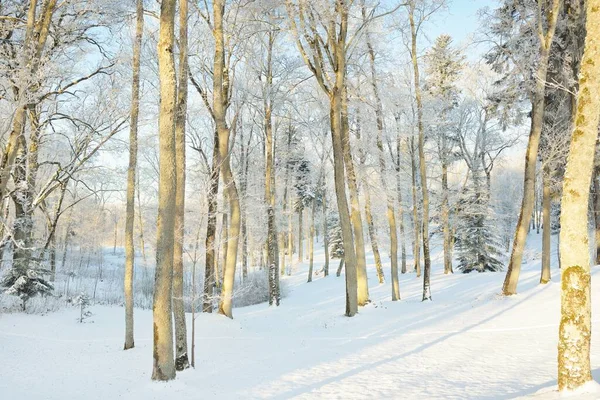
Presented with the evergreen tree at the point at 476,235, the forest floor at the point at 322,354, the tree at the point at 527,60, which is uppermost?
the tree at the point at 527,60

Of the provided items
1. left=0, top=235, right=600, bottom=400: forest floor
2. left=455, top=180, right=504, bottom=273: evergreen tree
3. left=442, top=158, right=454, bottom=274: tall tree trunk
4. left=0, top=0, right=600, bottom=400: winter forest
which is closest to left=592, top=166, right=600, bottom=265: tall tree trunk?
left=0, top=0, right=600, bottom=400: winter forest

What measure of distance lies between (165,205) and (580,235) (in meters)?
5.78

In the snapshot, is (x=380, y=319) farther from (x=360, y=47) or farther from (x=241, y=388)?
(x=360, y=47)

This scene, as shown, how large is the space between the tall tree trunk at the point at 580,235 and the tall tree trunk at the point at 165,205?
18.0 feet

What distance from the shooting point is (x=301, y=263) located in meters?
40.1

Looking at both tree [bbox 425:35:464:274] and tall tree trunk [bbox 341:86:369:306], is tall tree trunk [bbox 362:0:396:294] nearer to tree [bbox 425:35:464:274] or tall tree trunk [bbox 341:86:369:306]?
tall tree trunk [bbox 341:86:369:306]

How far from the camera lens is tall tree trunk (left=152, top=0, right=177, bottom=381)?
21.4ft

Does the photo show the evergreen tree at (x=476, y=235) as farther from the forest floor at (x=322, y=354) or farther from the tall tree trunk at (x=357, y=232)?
the tall tree trunk at (x=357, y=232)

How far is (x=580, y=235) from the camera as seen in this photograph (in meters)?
4.26

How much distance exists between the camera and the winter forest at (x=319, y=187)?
623 cm

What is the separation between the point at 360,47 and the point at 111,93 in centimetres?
1012

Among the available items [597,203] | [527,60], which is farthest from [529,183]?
[597,203]

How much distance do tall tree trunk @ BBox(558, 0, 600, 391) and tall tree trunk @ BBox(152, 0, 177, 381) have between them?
5.50 m

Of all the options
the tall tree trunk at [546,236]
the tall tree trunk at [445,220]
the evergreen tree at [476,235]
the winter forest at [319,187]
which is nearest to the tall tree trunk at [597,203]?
the winter forest at [319,187]
